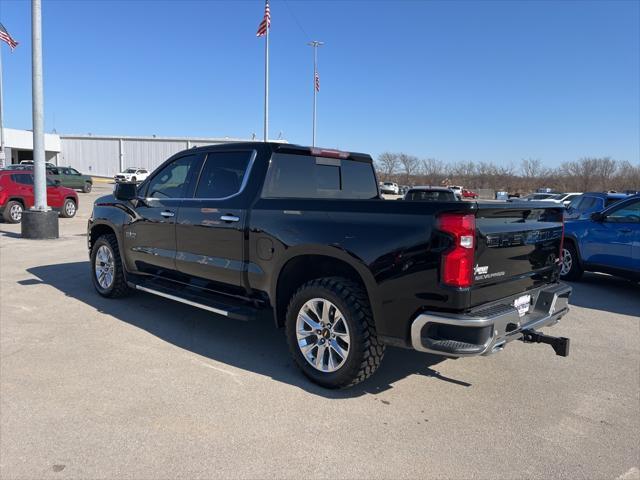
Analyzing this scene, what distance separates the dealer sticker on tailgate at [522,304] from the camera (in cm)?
370

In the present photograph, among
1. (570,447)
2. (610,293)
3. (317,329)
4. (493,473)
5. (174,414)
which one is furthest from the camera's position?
(610,293)

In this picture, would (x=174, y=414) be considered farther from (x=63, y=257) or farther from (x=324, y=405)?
(x=63, y=257)

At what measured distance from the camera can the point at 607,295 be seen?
7801 millimetres

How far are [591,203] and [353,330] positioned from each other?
982 centimetres

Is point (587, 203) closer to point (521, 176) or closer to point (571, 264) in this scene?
point (571, 264)

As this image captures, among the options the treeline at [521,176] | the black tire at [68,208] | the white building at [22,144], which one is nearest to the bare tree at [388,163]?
the treeline at [521,176]

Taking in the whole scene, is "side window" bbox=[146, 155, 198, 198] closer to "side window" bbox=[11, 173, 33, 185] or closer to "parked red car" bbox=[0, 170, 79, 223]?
"parked red car" bbox=[0, 170, 79, 223]

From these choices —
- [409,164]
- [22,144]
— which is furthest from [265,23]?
[409,164]

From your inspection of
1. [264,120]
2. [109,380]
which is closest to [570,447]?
[109,380]

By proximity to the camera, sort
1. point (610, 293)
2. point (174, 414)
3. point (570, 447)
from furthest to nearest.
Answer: point (610, 293)
point (174, 414)
point (570, 447)

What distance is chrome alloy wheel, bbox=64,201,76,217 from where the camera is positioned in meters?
17.9

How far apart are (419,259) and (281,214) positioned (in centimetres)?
135

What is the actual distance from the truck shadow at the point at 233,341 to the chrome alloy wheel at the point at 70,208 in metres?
12.3

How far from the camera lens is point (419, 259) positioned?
324 centimetres
